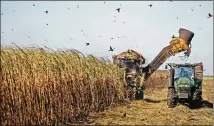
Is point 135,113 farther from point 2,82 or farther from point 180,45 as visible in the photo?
point 2,82

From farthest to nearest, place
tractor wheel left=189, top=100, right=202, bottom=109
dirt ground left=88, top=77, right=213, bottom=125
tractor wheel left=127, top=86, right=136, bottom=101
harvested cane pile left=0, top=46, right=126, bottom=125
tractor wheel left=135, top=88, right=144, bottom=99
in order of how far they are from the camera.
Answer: tractor wheel left=135, top=88, right=144, bottom=99 < tractor wheel left=189, top=100, right=202, bottom=109 < tractor wheel left=127, top=86, right=136, bottom=101 < dirt ground left=88, top=77, right=213, bottom=125 < harvested cane pile left=0, top=46, right=126, bottom=125

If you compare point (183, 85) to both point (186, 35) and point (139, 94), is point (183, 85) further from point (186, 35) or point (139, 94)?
point (139, 94)

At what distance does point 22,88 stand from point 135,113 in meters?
5.71

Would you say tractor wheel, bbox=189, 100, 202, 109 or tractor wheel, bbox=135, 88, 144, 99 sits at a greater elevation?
tractor wheel, bbox=135, 88, 144, 99

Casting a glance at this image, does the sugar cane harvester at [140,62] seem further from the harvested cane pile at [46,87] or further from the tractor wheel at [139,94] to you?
the harvested cane pile at [46,87]

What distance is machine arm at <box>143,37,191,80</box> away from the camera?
52.5ft

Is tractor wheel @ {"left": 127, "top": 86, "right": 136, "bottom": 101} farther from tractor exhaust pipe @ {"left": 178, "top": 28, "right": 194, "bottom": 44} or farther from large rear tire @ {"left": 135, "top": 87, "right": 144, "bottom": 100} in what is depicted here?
tractor exhaust pipe @ {"left": 178, "top": 28, "right": 194, "bottom": 44}

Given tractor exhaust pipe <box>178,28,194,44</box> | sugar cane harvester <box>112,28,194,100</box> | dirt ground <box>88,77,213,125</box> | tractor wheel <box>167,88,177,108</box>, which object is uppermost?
tractor exhaust pipe <box>178,28,194,44</box>

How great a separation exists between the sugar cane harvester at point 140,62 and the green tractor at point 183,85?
0.72m

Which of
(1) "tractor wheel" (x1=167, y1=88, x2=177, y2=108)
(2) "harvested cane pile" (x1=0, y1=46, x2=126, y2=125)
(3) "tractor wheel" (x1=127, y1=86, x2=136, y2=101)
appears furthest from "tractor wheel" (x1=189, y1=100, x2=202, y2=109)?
(2) "harvested cane pile" (x1=0, y1=46, x2=126, y2=125)

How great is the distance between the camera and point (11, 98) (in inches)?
330

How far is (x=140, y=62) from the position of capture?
59.1 ft

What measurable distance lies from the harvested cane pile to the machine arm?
555 cm

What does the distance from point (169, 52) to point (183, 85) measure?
2103 mm
